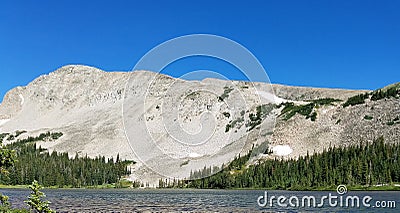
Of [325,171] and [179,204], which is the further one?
[325,171]

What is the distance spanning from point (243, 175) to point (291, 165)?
19.8m

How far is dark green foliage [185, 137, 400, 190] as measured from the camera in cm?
15000

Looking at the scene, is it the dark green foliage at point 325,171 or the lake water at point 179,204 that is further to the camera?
the dark green foliage at point 325,171

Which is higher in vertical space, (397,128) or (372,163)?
(397,128)

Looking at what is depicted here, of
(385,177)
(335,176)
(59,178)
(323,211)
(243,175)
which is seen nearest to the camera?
(323,211)

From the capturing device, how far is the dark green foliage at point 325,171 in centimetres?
15000

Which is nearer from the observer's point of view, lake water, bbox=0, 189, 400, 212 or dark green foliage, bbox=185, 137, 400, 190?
lake water, bbox=0, 189, 400, 212

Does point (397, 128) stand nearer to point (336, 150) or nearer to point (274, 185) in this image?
point (336, 150)

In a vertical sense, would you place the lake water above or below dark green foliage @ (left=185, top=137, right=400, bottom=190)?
below

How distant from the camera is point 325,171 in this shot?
529ft

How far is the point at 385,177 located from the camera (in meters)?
146

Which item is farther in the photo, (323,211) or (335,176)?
(335,176)

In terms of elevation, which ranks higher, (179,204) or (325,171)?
(325,171)

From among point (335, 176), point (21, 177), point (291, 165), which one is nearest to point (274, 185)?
point (291, 165)
